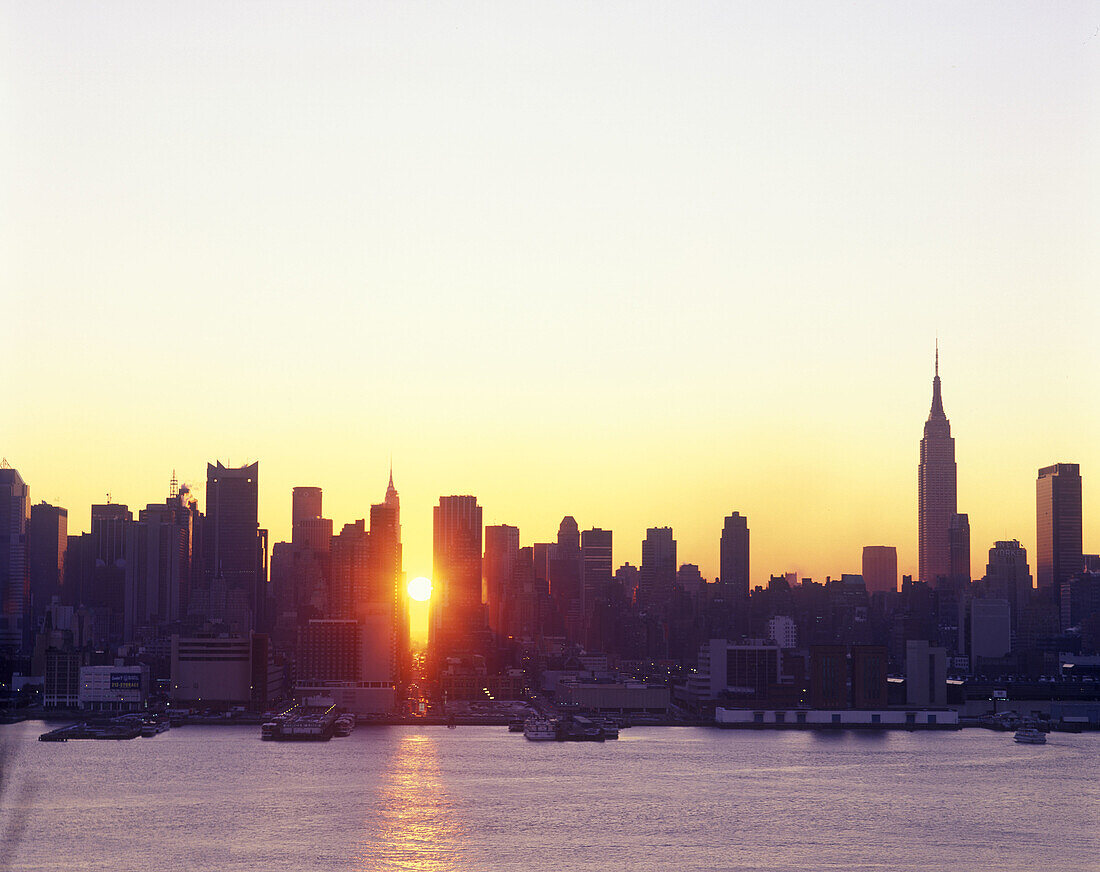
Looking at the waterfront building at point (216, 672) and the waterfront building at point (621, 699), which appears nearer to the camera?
the waterfront building at point (621, 699)

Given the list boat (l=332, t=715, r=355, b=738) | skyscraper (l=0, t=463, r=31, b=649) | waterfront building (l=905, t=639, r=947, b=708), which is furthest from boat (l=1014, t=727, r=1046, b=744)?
skyscraper (l=0, t=463, r=31, b=649)

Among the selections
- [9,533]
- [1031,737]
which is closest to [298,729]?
[1031,737]

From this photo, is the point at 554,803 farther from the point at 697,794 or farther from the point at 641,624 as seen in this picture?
the point at 641,624

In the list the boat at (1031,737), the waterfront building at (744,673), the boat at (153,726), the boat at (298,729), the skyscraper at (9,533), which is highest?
the skyscraper at (9,533)

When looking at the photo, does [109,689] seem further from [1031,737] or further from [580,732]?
[1031,737]

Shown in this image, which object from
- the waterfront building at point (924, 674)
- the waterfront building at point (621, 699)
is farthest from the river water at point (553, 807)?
the waterfront building at point (621, 699)

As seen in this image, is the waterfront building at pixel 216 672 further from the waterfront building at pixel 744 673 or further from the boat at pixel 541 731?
the waterfront building at pixel 744 673

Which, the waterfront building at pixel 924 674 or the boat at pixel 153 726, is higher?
the waterfront building at pixel 924 674

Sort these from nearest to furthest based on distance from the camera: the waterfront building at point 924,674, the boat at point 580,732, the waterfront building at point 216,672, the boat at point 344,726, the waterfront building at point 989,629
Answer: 1. the boat at point 580,732
2. the boat at point 344,726
3. the waterfront building at point 924,674
4. the waterfront building at point 216,672
5. the waterfront building at point 989,629
